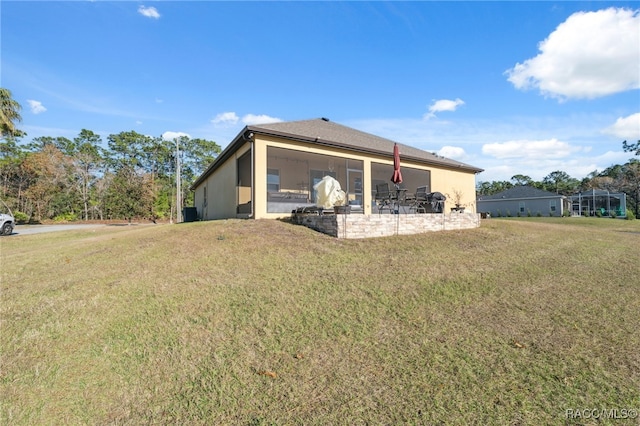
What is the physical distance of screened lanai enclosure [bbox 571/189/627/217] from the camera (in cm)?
2833

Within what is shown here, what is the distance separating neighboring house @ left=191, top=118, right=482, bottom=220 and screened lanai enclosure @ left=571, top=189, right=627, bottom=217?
21096mm

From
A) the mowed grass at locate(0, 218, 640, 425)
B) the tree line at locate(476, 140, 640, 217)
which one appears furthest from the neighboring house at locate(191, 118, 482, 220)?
the tree line at locate(476, 140, 640, 217)

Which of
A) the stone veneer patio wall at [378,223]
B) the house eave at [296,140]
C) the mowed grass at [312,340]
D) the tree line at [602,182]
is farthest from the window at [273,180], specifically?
the tree line at [602,182]

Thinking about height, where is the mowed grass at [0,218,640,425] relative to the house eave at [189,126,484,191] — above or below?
below

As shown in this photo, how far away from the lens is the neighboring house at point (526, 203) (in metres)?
29.9

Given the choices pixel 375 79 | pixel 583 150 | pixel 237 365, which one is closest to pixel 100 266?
pixel 237 365

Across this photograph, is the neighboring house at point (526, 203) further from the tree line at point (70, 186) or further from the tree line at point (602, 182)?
the tree line at point (70, 186)

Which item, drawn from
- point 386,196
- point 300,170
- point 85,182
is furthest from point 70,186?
point 386,196

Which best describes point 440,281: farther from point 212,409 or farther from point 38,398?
point 38,398

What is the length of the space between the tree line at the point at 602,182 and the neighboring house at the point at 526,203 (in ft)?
23.3

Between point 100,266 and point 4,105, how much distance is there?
1988 centimetres

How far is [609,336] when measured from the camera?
334 cm

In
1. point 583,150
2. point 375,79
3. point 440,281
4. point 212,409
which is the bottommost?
point 212,409

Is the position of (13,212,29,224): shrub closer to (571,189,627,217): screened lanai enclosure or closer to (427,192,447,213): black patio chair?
(427,192,447,213): black patio chair
